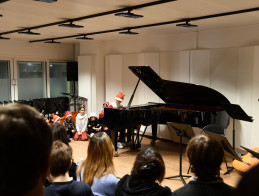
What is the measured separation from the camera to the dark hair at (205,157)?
1985mm

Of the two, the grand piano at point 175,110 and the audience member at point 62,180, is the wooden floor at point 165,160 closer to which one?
the grand piano at point 175,110

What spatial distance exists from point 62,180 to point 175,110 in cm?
446

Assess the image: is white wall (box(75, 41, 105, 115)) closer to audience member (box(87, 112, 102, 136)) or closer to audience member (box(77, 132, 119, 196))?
audience member (box(87, 112, 102, 136))

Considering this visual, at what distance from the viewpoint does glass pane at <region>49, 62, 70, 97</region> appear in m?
11.4

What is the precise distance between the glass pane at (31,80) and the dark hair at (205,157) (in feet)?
31.3

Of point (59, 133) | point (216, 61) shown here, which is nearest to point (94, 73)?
point (216, 61)

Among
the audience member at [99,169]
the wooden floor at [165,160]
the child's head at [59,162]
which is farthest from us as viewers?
the wooden floor at [165,160]

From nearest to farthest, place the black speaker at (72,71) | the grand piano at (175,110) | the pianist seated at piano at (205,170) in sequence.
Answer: the pianist seated at piano at (205,170) → the grand piano at (175,110) → the black speaker at (72,71)

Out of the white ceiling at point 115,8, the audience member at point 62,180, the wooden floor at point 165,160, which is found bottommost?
the wooden floor at point 165,160

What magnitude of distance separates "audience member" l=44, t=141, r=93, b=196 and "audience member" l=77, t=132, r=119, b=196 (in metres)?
0.37

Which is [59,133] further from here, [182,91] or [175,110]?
[182,91]

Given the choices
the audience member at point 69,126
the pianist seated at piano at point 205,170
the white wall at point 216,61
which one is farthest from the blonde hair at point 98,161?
the audience member at point 69,126

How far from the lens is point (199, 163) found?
2.04 meters

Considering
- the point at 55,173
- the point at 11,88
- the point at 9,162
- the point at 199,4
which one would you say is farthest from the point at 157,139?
the point at 9,162
